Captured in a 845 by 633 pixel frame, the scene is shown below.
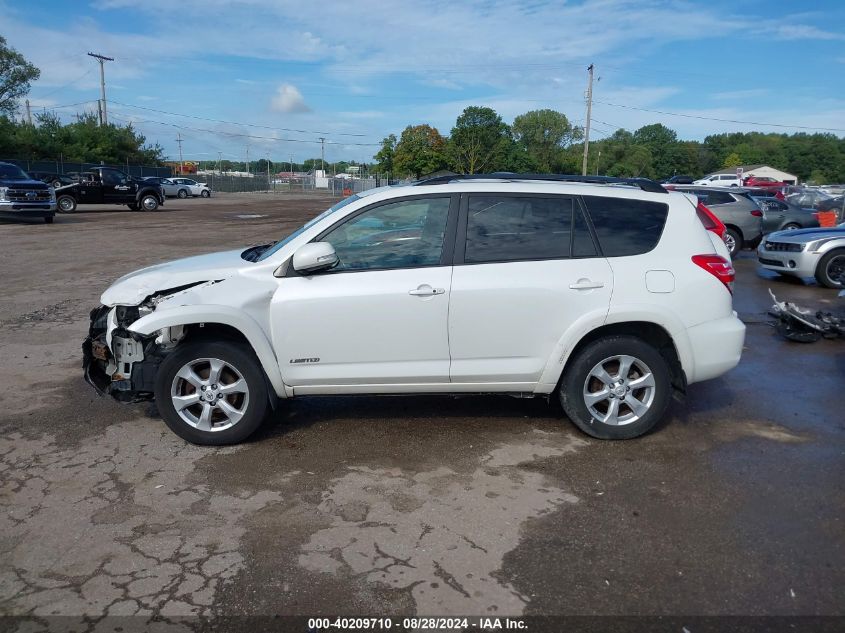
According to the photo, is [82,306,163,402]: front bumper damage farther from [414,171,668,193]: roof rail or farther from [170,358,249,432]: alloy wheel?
[414,171,668,193]: roof rail

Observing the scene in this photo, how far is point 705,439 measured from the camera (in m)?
4.97

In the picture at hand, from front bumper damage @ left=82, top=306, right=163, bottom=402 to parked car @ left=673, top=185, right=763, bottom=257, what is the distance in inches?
543

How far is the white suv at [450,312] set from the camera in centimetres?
460

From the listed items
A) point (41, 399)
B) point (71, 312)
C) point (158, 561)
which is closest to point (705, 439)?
point (158, 561)

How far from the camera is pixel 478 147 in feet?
206

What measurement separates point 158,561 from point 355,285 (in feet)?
6.69

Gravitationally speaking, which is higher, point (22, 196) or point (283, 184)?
point (283, 184)

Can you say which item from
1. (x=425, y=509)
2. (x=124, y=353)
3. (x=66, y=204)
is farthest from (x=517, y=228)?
(x=66, y=204)

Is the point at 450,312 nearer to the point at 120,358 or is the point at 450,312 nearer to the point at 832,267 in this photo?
the point at 120,358

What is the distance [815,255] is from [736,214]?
455 centimetres

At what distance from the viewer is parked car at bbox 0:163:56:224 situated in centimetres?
2239

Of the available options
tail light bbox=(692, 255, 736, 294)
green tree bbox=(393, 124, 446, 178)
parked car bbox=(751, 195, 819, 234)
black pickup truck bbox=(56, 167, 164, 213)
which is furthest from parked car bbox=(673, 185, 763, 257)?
green tree bbox=(393, 124, 446, 178)

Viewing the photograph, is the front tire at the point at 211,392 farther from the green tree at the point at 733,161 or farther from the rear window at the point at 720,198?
the green tree at the point at 733,161

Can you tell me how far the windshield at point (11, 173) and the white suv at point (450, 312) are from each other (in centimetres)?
2187
